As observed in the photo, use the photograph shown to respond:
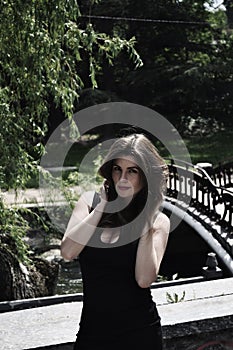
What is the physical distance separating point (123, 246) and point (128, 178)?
0.26 metres

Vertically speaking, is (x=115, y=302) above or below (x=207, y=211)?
below

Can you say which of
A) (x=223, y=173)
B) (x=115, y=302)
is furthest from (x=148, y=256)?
(x=223, y=173)

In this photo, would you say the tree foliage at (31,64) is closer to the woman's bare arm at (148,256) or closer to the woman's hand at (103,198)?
the woman's hand at (103,198)

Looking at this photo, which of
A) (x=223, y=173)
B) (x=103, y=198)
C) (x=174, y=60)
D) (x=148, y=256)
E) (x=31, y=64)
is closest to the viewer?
(x=148, y=256)

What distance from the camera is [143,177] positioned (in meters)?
2.13

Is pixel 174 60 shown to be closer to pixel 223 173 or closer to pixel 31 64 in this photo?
pixel 223 173

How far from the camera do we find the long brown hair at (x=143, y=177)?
6.95ft

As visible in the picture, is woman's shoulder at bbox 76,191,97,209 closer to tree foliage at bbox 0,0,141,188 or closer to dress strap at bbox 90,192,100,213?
dress strap at bbox 90,192,100,213

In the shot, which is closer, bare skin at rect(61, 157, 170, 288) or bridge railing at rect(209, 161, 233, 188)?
bare skin at rect(61, 157, 170, 288)

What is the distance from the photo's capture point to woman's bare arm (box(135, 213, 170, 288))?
2.08 meters

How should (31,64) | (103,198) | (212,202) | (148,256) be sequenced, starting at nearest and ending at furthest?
(148,256) < (103,198) < (31,64) < (212,202)

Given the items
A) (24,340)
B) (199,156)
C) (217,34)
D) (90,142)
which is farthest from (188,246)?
(217,34)

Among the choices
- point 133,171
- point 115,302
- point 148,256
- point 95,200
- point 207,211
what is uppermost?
point 133,171

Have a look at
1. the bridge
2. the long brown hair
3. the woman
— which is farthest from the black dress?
the bridge
